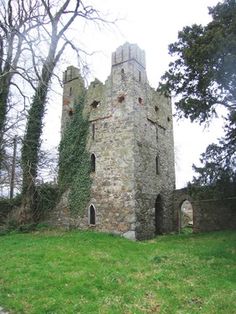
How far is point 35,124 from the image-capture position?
20.4 m

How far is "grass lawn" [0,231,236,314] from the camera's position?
737cm

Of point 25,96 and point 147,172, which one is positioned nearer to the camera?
point 25,96

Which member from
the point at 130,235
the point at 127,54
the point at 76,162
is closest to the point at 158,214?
the point at 130,235

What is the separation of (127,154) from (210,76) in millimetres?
7063

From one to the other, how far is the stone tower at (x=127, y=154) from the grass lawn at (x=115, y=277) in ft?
9.33

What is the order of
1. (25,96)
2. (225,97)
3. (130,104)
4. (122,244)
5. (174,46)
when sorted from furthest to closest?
(130,104) < (122,244) < (174,46) < (225,97) < (25,96)

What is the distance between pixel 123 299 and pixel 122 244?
724cm

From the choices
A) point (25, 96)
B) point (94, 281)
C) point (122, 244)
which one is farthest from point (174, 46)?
point (94, 281)

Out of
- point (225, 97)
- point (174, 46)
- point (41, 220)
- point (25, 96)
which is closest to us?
point (25, 96)

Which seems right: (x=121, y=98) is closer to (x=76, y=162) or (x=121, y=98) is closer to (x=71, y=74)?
(x=76, y=162)

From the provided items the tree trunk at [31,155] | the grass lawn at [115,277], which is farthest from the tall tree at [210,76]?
the tree trunk at [31,155]

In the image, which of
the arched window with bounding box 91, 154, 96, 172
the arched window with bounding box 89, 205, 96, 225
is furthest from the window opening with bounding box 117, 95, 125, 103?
the arched window with bounding box 89, 205, 96, 225

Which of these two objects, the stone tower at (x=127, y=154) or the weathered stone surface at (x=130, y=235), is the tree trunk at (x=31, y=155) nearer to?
the stone tower at (x=127, y=154)

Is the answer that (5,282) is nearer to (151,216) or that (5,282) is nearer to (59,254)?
(59,254)
